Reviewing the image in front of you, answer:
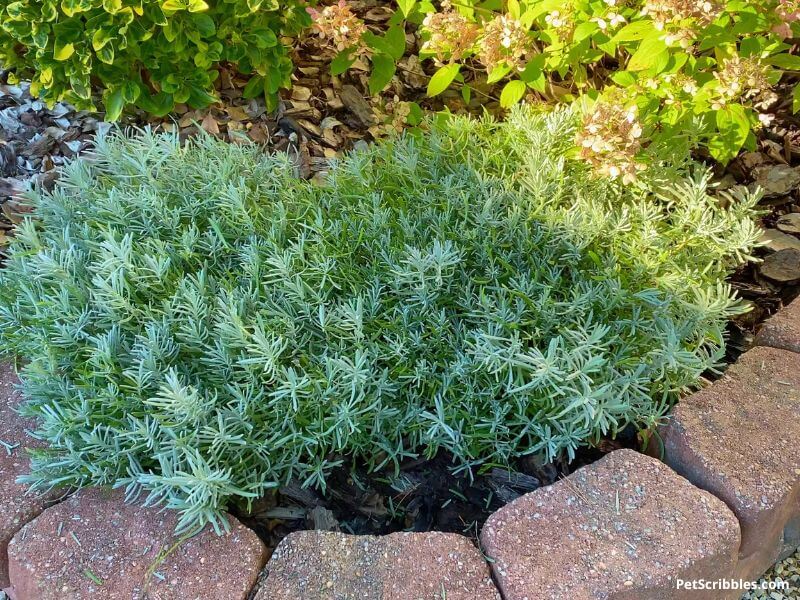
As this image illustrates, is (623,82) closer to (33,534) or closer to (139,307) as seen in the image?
(139,307)

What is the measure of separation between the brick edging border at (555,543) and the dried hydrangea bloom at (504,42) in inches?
43.2

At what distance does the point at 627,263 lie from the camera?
1671 millimetres

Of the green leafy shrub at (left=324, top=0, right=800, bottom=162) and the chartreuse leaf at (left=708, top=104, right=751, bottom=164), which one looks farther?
the chartreuse leaf at (left=708, top=104, right=751, bottom=164)

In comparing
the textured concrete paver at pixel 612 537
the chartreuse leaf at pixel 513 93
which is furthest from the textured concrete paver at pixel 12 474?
the chartreuse leaf at pixel 513 93

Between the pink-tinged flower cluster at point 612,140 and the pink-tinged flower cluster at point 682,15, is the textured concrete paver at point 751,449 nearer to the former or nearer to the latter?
the pink-tinged flower cluster at point 612,140

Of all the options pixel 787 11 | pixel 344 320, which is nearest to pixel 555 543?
pixel 344 320

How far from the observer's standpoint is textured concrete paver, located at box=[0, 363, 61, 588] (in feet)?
4.60

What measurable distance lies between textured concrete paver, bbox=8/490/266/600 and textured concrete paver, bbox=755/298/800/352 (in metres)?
1.34

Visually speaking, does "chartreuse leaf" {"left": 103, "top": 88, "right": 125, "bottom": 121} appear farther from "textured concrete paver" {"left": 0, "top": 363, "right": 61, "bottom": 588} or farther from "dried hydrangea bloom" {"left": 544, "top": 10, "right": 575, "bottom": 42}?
"dried hydrangea bloom" {"left": 544, "top": 10, "right": 575, "bottom": 42}

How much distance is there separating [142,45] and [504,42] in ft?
3.66

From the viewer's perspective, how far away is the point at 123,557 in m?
1.29

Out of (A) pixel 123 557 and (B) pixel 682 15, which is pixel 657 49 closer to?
(B) pixel 682 15

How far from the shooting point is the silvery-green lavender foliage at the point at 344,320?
1.38m

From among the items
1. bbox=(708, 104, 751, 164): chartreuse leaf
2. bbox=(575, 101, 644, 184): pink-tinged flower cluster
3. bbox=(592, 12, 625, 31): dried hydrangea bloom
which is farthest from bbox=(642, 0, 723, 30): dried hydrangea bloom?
bbox=(708, 104, 751, 164): chartreuse leaf
